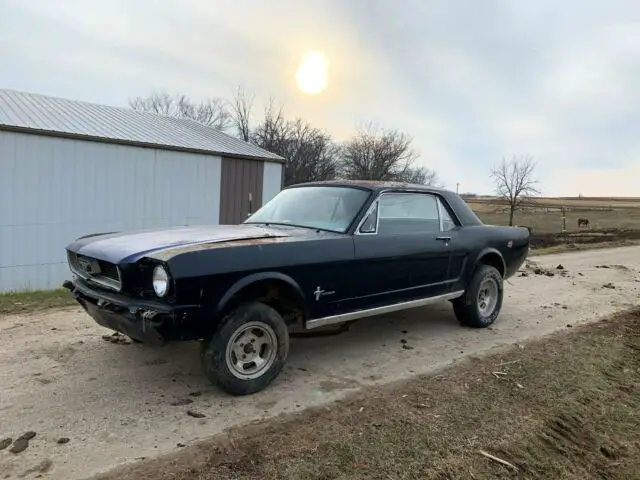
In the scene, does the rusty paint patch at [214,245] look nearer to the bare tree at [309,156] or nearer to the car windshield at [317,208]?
the car windshield at [317,208]

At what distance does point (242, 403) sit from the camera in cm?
384

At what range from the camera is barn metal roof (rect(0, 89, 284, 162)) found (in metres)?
12.2

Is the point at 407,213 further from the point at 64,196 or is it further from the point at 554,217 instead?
the point at 554,217

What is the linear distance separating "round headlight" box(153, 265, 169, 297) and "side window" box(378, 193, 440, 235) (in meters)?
2.20

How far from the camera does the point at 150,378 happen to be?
167 inches

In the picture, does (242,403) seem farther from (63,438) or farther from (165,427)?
(63,438)

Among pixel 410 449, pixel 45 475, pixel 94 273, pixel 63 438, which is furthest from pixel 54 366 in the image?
pixel 410 449

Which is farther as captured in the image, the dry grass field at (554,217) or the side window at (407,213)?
the dry grass field at (554,217)

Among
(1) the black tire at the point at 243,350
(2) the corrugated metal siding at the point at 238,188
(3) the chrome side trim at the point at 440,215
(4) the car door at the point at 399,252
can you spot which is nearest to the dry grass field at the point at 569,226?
(2) the corrugated metal siding at the point at 238,188

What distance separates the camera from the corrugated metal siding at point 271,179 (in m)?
17.0

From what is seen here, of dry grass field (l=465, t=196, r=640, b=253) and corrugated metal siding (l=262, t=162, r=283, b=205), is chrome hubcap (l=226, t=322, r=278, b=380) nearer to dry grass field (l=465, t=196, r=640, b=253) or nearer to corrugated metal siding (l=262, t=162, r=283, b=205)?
corrugated metal siding (l=262, t=162, r=283, b=205)

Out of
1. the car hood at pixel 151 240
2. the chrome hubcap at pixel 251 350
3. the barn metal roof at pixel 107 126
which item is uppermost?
the barn metal roof at pixel 107 126

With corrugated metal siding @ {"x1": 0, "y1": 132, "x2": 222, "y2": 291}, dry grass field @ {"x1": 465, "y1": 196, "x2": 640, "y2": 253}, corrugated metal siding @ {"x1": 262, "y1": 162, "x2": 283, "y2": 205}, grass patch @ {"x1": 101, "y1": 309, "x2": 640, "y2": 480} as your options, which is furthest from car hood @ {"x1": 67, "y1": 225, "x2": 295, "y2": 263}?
dry grass field @ {"x1": 465, "y1": 196, "x2": 640, "y2": 253}

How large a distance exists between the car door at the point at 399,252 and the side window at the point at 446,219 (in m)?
0.08
